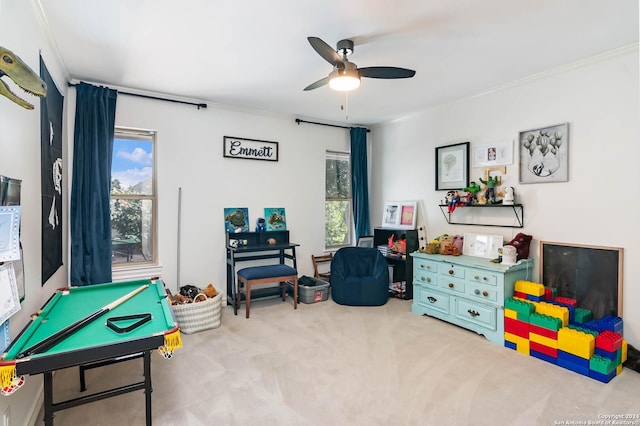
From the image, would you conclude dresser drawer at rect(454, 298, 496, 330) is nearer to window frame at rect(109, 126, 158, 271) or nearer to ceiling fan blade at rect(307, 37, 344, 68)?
ceiling fan blade at rect(307, 37, 344, 68)

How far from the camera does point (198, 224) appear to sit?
4.11m

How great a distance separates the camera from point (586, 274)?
9.83ft

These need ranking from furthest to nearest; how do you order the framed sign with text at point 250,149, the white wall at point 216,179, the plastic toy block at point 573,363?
the framed sign with text at point 250,149 < the white wall at point 216,179 < the plastic toy block at point 573,363

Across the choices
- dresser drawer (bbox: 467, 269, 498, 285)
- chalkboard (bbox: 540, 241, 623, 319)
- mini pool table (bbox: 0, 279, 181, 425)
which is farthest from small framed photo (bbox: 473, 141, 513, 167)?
mini pool table (bbox: 0, 279, 181, 425)

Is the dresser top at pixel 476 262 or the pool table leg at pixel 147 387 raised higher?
the dresser top at pixel 476 262

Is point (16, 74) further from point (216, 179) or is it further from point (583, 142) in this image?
point (583, 142)

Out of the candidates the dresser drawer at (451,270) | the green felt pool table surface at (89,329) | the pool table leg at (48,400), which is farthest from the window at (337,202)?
the pool table leg at (48,400)

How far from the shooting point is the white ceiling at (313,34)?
84.7 inches

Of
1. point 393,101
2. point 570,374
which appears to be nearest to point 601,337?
point 570,374

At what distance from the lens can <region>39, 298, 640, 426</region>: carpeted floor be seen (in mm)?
2068

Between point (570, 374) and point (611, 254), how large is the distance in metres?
1.08

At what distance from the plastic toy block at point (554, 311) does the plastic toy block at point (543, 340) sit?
0.17 m

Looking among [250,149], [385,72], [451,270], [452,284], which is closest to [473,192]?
[451,270]

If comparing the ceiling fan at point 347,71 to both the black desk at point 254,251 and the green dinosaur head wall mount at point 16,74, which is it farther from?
the black desk at point 254,251
